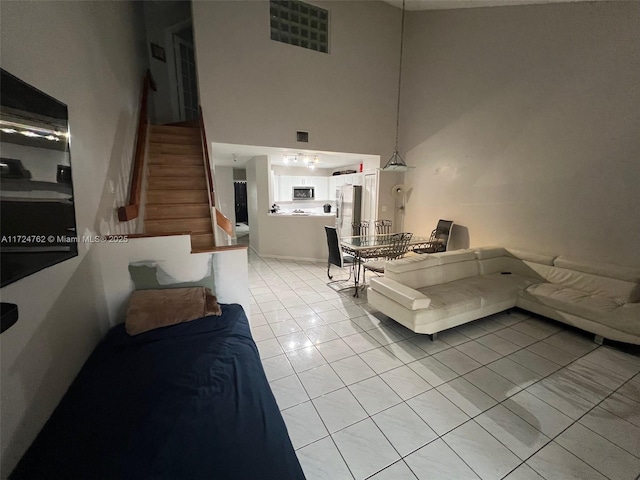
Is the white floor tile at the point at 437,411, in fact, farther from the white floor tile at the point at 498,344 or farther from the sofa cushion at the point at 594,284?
the sofa cushion at the point at 594,284

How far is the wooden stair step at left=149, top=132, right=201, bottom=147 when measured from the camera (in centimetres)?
421

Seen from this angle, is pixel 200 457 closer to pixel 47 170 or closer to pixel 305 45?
pixel 47 170

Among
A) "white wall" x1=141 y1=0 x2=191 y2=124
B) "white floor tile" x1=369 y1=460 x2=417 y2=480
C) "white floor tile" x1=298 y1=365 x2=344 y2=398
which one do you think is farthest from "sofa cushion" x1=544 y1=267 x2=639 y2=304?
"white wall" x1=141 y1=0 x2=191 y2=124

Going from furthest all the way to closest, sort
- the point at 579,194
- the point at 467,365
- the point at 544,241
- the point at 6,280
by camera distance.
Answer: the point at 544,241 → the point at 579,194 → the point at 467,365 → the point at 6,280

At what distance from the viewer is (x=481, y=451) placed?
151cm

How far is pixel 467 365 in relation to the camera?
2.26m

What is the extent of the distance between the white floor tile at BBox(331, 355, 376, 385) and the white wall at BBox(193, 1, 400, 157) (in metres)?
3.96

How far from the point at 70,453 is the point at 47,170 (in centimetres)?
135

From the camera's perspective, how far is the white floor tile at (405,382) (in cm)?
196

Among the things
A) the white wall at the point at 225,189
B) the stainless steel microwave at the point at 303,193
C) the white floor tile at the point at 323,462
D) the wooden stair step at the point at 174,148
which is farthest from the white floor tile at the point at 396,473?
the stainless steel microwave at the point at 303,193

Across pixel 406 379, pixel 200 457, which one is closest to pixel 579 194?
pixel 406 379

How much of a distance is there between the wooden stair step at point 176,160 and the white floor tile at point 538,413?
4.90 meters

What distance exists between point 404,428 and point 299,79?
5.41 m

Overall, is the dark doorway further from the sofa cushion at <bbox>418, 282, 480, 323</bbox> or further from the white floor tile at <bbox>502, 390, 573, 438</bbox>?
the white floor tile at <bbox>502, 390, 573, 438</bbox>
